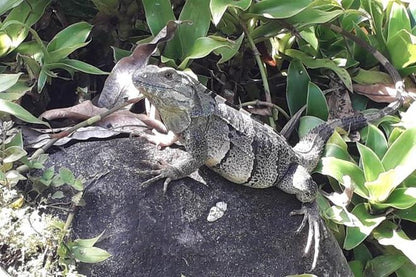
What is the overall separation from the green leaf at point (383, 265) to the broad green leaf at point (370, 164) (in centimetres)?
46

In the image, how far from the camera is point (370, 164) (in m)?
3.25

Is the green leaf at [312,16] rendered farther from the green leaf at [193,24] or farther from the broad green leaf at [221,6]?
the green leaf at [193,24]

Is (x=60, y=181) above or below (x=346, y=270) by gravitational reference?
above

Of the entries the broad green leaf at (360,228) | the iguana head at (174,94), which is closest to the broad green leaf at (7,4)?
the iguana head at (174,94)

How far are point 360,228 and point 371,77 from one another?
3.94 ft

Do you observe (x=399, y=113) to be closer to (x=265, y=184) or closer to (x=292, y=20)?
(x=292, y=20)

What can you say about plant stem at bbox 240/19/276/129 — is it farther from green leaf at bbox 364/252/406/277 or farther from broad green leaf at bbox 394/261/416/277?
broad green leaf at bbox 394/261/416/277

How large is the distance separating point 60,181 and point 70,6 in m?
1.48

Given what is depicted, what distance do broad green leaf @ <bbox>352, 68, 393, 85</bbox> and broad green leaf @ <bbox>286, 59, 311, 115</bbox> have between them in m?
0.39

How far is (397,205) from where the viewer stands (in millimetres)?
3145

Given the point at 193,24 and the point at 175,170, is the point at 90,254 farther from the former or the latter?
the point at 193,24

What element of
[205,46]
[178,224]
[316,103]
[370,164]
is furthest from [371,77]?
[178,224]

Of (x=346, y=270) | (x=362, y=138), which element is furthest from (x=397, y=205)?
(x=362, y=138)

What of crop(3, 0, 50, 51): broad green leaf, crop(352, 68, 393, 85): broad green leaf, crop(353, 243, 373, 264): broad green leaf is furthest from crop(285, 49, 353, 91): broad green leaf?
crop(3, 0, 50, 51): broad green leaf
